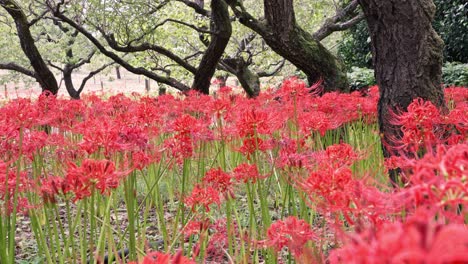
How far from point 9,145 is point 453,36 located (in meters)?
10.5

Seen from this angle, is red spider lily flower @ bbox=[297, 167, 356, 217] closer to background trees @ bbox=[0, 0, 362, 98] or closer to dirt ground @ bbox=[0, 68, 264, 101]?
background trees @ bbox=[0, 0, 362, 98]

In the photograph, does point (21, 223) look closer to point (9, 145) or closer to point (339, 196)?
point (9, 145)

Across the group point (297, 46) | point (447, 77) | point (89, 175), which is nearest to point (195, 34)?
point (447, 77)

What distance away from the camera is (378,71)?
11.3ft

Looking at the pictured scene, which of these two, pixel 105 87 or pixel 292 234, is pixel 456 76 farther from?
pixel 105 87

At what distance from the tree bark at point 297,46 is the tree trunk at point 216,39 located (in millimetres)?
1433

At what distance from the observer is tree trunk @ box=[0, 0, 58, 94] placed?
898 cm

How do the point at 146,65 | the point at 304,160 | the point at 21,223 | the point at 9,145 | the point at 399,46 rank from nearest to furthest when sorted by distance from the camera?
the point at 304,160, the point at 9,145, the point at 399,46, the point at 21,223, the point at 146,65

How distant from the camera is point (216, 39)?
8.23 metres

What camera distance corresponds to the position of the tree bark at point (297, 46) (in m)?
6.13

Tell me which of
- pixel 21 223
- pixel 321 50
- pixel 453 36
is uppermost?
pixel 453 36

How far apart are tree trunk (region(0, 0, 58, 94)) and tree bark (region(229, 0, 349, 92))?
15.9 ft

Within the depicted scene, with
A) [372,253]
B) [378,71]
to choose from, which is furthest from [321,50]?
[372,253]

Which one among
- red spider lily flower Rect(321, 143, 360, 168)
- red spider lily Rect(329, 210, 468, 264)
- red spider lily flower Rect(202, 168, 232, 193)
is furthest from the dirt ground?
red spider lily Rect(329, 210, 468, 264)
